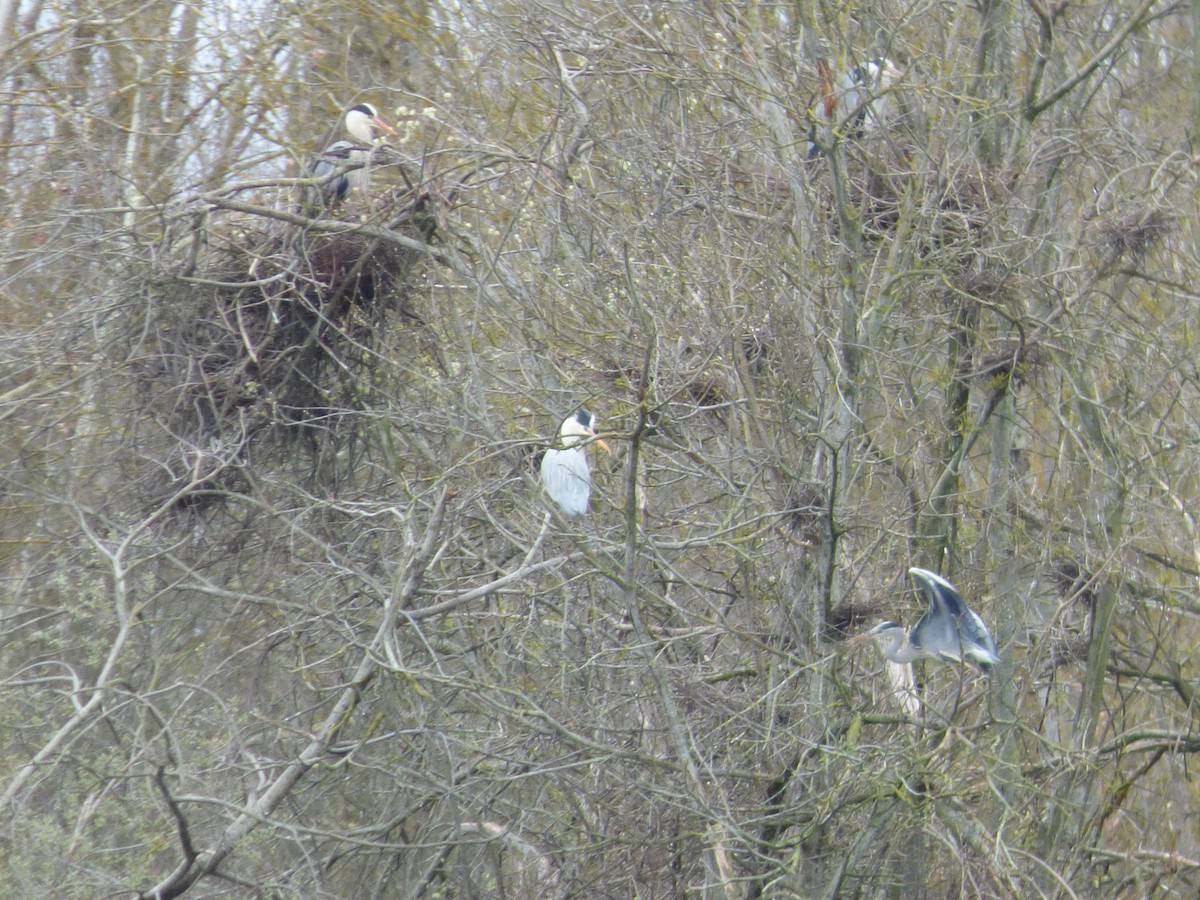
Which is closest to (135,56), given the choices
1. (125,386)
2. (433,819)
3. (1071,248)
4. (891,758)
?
(125,386)

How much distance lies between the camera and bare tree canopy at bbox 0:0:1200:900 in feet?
15.5

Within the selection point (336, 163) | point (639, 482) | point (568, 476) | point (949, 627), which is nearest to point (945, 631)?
point (949, 627)

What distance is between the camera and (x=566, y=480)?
19.9ft

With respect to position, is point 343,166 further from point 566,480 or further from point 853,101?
point 853,101

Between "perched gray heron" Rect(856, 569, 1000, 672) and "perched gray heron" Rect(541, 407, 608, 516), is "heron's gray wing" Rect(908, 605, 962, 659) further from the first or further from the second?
"perched gray heron" Rect(541, 407, 608, 516)

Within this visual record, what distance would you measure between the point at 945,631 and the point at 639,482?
141cm

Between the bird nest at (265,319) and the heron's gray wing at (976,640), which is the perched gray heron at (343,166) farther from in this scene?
the heron's gray wing at (976,640)

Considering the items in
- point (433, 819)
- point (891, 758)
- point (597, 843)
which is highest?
point (891, 758)

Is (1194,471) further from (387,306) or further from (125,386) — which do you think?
(125,386)

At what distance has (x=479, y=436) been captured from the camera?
4.53 metres

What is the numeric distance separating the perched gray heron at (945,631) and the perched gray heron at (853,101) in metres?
1.52

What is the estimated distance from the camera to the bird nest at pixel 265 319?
5.29 metres

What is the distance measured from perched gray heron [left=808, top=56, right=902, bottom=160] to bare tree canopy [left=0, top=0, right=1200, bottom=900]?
0.10ft

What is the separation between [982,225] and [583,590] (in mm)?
2061
